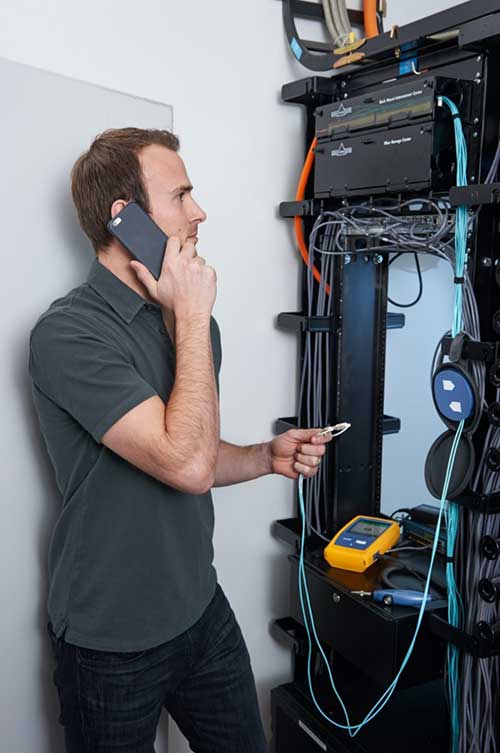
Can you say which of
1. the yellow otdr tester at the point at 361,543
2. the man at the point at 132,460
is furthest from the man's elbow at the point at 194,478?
the yellow otdr tester at the point at 361,543

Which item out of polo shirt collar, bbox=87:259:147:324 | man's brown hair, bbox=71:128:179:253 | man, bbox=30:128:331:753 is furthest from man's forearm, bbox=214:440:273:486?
man's brown hair, bbox=71:128:179:253

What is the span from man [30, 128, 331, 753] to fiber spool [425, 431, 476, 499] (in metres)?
0.23

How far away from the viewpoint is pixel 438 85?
1.50 metres

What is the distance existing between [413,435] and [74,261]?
1.17 meters

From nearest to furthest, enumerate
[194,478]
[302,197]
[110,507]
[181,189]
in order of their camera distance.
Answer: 1. [194,478]
2. [110,507]
3. [181,189]
4. [302,197]

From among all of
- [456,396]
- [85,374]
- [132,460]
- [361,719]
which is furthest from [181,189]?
[361,719]

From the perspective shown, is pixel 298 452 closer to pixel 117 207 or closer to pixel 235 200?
pixel 117 207

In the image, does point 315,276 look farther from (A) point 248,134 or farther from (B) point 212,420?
(B) point 212,420

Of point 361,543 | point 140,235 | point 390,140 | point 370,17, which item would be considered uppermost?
point 370,17

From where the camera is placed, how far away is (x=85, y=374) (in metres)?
1.31

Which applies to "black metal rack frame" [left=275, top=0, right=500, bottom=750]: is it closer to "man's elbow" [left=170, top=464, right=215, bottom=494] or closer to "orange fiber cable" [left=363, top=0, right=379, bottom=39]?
"orange fiber cable" [left=363, top=0, right=379, bottom=39]

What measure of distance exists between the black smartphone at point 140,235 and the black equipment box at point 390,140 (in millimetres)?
511

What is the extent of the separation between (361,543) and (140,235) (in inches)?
35.5

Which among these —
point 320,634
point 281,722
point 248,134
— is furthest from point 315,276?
point 281,722
